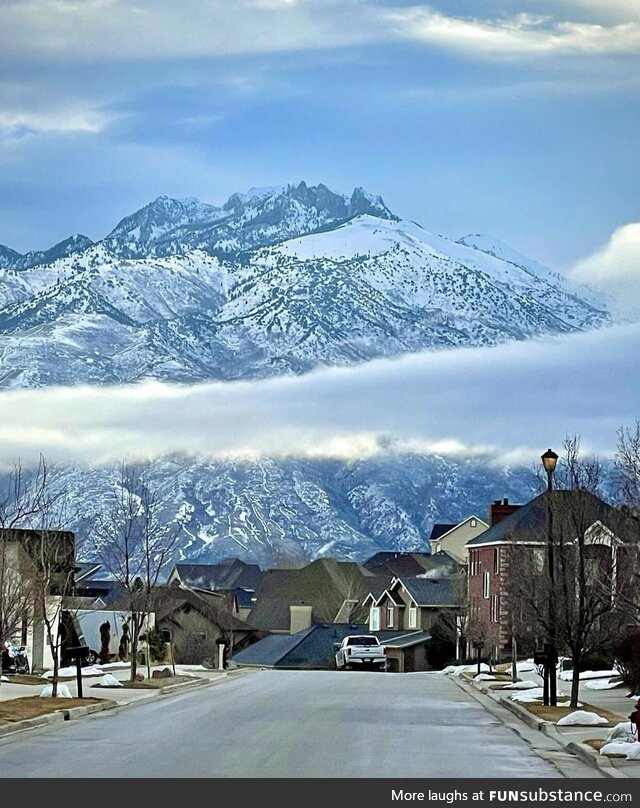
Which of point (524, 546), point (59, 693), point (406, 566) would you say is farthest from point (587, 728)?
point (406, 566)

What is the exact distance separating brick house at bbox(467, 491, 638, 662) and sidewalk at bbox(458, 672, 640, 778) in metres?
3.27

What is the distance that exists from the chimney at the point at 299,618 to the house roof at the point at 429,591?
25.2 meters

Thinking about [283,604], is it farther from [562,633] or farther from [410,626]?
[562,633]

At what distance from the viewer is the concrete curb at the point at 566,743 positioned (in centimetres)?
2031

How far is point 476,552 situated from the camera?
9094 centimetres

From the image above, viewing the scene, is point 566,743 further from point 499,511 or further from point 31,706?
point 499,511

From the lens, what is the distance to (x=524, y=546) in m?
55.9

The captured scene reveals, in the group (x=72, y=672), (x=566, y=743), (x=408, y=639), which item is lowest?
(x=408, y=639)

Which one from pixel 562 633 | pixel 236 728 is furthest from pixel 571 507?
pixel 236 728

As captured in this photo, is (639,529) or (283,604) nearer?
(639,529)

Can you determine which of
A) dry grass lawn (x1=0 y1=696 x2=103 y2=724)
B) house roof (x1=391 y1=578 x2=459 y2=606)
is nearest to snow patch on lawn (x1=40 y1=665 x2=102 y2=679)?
dry grass lawn (x1=0 y1=696 x2=103 y2=724)

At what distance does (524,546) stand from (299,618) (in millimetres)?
81408
